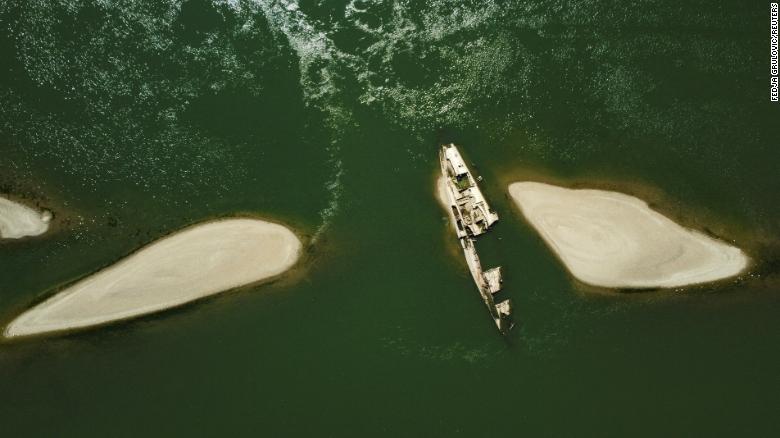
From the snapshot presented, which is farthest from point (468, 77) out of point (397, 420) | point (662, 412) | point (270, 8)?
point (662, 412)

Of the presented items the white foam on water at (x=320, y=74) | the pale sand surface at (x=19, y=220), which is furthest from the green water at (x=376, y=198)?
the pale sand surface at (x=19, y=220)

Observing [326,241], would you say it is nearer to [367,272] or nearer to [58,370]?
[367,272]

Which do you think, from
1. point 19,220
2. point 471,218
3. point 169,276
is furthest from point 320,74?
point 19,220

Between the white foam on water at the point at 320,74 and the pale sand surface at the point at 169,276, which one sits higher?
the white foam on water at the point at 320,74

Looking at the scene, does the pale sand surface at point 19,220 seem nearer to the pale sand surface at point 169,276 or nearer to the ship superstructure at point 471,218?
the pale sand surface at point 169,276

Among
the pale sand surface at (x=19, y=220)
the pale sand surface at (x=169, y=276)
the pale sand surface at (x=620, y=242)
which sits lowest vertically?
the pale sand surface at (x=620, y=242)

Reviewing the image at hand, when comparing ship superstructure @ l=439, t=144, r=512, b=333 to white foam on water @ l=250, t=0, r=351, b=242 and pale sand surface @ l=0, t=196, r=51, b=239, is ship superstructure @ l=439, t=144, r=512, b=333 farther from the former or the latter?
pale sand surface @ l=0, t=196, r=51, b=239
